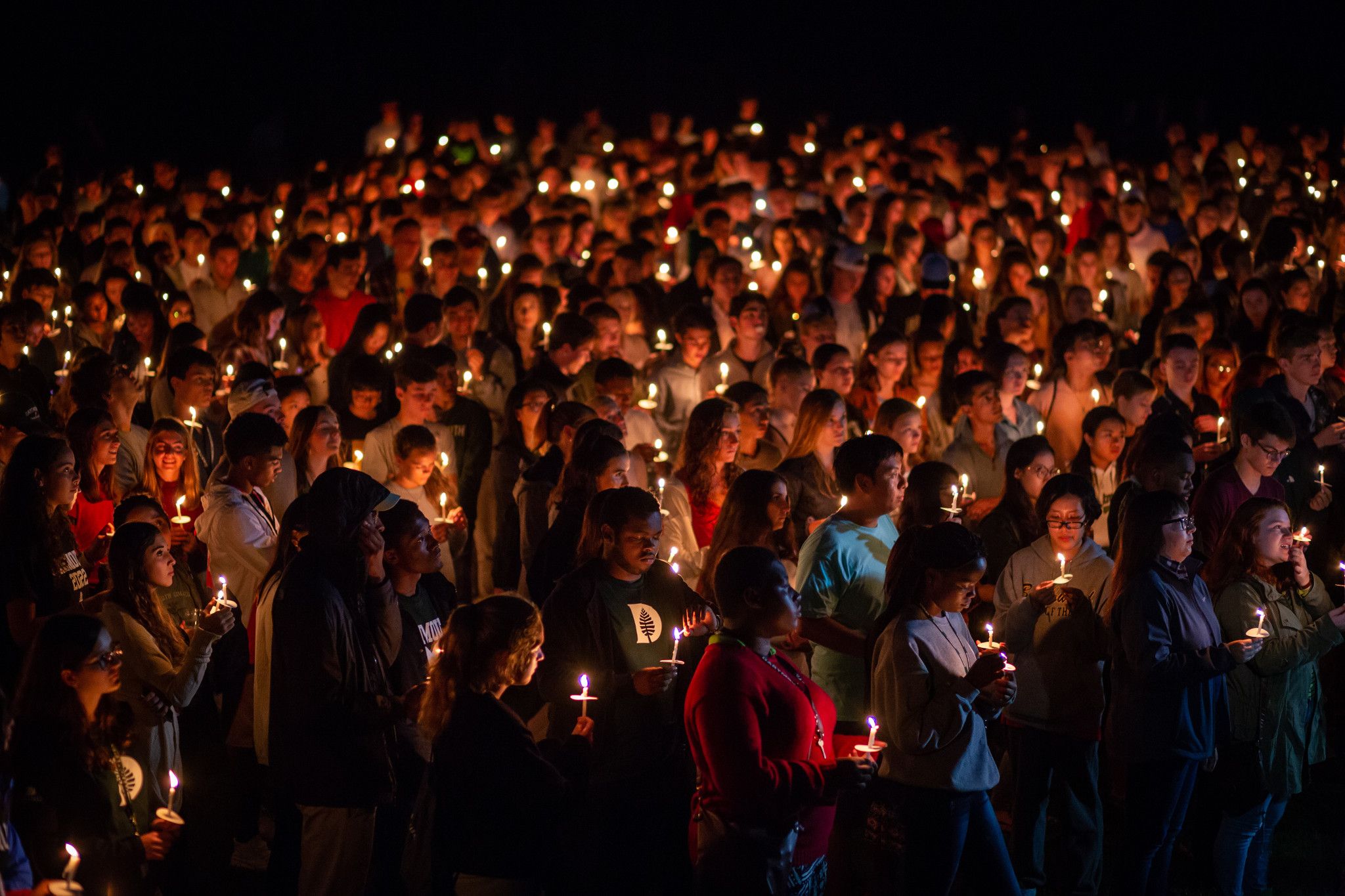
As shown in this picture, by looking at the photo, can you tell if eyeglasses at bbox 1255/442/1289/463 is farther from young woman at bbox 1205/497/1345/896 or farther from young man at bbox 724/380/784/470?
young man at bbox 724/380/784/470

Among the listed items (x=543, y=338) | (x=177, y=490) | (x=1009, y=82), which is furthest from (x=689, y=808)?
(x=1009, y=82)

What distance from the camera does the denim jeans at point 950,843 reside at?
14.7 ft

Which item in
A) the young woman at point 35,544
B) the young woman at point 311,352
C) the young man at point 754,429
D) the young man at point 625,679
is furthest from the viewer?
the young woman at point 311,352

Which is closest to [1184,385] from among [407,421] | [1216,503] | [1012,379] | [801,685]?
[1012,379]

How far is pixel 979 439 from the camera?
7910 mm

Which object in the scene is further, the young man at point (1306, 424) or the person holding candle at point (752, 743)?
the young man at point (1306, 424)

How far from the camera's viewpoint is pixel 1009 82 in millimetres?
28203

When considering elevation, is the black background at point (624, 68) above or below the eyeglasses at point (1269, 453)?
above

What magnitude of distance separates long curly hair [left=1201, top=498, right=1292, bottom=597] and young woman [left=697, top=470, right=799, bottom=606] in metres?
1.89

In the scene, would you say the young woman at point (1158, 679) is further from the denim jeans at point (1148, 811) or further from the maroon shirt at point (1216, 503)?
the maroon shirt at point (1216, 503)

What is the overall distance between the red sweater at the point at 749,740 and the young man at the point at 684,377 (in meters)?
5.08

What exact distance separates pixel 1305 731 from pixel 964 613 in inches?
62.5

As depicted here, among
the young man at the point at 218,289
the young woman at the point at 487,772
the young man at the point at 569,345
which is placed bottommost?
the young woman at the point at 487,772

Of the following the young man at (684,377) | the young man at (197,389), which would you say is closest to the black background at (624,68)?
the young man at (684,377)
